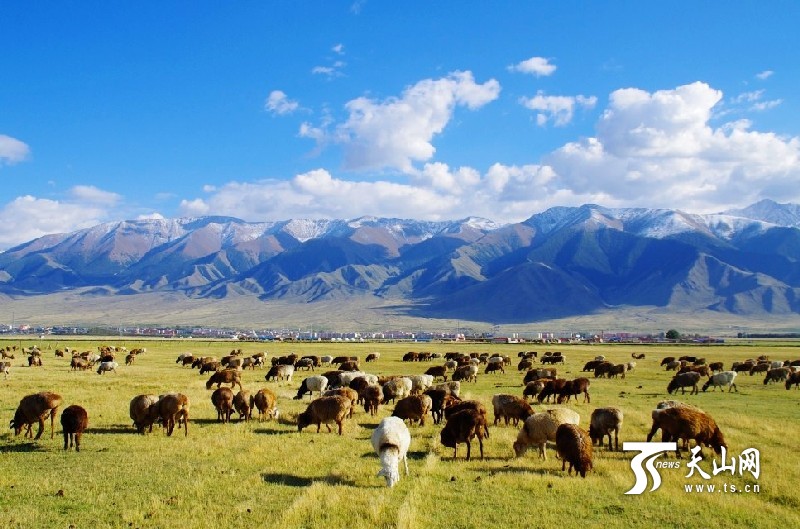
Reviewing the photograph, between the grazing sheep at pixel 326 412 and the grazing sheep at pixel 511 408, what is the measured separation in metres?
6.22

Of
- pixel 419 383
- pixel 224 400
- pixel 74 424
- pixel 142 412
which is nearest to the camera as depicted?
pixel 74 424

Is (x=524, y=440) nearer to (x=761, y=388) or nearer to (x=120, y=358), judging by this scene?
(x=761, y=388)

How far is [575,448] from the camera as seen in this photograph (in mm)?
14953

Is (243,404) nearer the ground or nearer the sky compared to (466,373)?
nearer the sky

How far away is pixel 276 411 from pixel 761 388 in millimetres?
33803

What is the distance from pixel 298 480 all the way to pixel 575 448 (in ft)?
24.1

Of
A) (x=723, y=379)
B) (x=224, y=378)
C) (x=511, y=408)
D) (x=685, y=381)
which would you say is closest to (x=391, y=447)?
(x=511, y=408)

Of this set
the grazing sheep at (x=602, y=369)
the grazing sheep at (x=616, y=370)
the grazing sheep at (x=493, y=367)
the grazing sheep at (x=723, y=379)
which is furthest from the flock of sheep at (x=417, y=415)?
the grazing sheep at (x=493, y=367)

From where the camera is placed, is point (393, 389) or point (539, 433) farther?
point (393, 389)

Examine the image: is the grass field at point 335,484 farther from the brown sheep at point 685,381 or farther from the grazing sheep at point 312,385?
the brown sheep at point 685,381

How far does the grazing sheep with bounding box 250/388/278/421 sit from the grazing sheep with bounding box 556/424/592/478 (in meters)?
12.6

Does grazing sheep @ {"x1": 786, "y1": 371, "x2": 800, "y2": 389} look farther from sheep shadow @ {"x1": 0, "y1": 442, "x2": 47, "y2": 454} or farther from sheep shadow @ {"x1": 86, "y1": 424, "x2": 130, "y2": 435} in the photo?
sheep shadow @ {"x1": 0, "y1": 442, "x2": 47, "y2": 454}

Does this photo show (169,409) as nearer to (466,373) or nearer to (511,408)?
(511,408)

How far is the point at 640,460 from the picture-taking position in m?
15.1
